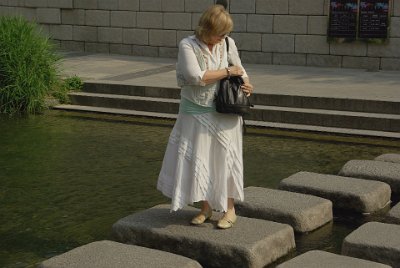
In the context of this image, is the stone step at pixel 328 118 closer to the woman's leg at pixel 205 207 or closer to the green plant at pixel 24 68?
the green plant at pixel 24 68

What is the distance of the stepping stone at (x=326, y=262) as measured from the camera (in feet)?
15.8

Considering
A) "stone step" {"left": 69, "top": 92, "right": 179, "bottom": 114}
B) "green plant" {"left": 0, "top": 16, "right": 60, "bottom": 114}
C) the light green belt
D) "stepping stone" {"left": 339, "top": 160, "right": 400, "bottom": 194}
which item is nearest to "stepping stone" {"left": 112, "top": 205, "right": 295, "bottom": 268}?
the light green belt

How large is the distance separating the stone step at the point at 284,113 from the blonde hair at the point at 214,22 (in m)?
5.41

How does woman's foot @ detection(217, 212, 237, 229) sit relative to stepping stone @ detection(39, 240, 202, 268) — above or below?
above

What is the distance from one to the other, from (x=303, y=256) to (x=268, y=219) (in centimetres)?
109

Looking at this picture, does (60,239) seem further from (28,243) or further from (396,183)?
(396,183)

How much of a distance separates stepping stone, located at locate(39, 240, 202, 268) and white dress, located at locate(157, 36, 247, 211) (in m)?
0.46

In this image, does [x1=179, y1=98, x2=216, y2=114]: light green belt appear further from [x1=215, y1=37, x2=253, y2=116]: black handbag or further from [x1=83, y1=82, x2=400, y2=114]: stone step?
[x1=83, y1=82, x2=400, y2=114]: stone step

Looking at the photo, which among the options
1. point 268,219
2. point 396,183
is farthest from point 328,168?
point 268,219

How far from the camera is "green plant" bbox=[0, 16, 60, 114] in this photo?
38.1 feet

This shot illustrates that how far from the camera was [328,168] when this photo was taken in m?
8.38

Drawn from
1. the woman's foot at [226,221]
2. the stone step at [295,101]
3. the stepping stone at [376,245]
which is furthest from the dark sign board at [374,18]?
the woman's foot at [226,221]

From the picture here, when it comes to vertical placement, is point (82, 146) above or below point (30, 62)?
below

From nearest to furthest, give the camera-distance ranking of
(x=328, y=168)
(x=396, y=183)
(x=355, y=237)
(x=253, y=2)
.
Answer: (x=355, y=237) < (x=396, y=183) < (x=328, y=168) < (x=253, y=2)
